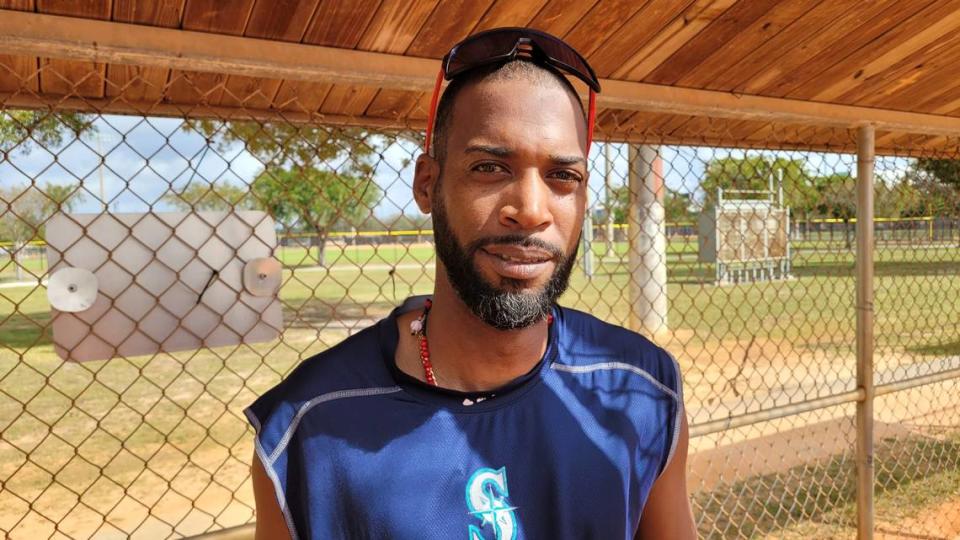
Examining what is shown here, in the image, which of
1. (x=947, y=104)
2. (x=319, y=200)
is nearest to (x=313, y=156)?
(x=319, y=200)

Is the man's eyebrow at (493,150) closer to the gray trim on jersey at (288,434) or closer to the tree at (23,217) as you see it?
the gray trim on jersey at (288,434)

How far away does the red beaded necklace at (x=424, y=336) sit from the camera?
146 centimetres

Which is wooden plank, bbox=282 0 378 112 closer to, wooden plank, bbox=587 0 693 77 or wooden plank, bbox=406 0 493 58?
wooden plank, bbox=406 0 493 58

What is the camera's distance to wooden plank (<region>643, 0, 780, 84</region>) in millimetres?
2188

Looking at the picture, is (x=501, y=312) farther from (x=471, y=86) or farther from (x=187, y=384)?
(x=187, y=384)

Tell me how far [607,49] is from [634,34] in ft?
0.33

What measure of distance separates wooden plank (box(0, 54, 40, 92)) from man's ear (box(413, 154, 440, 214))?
1088mm

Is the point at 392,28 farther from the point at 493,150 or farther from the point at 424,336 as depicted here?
the point at 424,336

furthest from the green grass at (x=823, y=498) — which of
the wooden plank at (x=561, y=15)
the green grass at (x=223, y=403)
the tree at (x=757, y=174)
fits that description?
the wooden plank at (x=561, y=15)

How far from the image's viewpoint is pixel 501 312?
139 centimetres

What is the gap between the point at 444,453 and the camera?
4.41ft

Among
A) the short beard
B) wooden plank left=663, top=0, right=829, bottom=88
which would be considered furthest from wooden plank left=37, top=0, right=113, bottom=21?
wooden plank left=663, top=0, right=829, bottom=88

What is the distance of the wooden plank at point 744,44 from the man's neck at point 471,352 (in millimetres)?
1438

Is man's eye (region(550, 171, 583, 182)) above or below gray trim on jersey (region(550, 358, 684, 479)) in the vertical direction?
above
